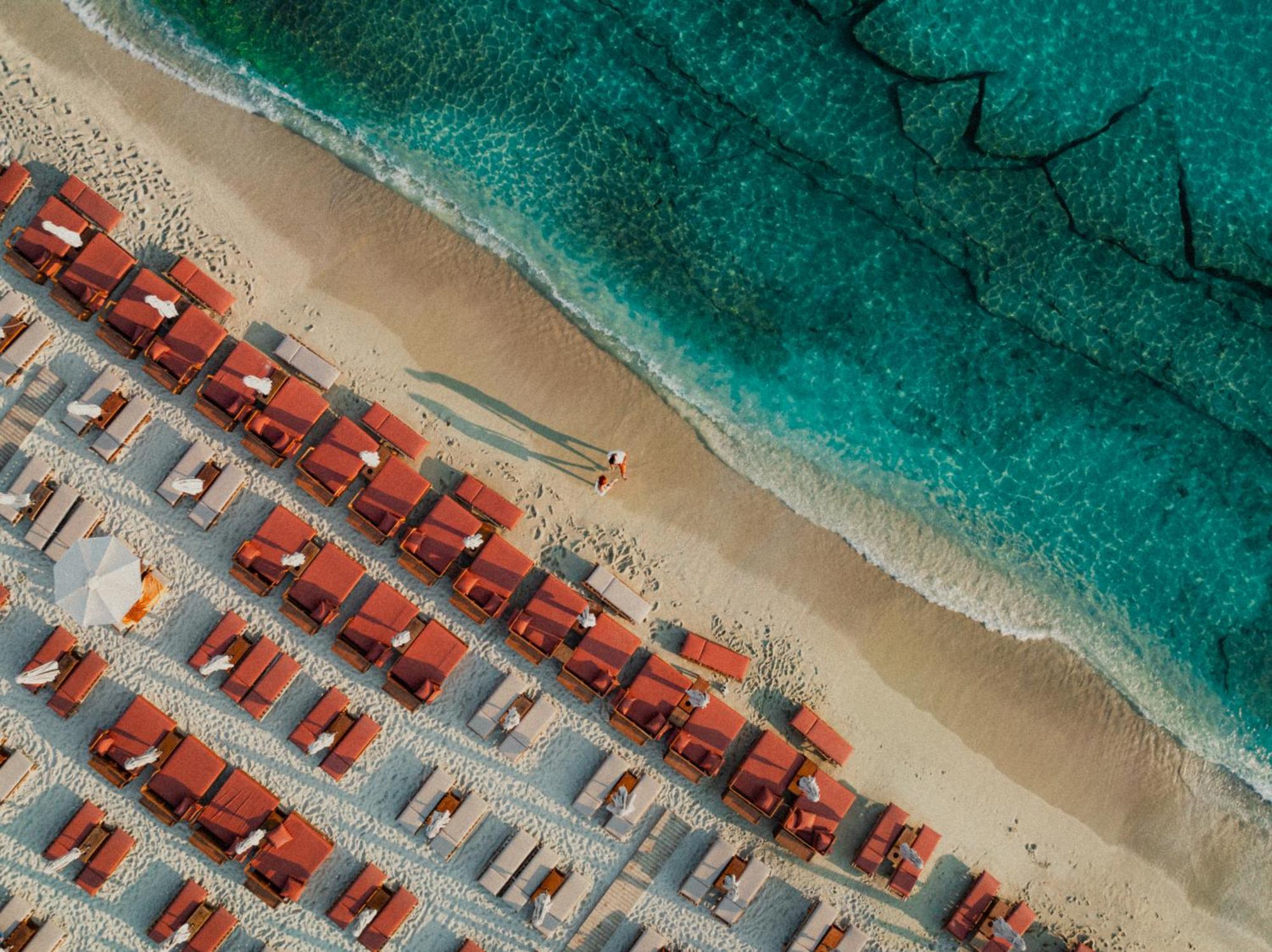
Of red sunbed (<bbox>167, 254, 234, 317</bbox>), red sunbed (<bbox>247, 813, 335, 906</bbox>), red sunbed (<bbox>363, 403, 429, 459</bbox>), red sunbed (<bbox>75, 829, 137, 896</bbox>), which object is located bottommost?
red sunbed (<bbox>75, 829, 137, 896</bbox>)

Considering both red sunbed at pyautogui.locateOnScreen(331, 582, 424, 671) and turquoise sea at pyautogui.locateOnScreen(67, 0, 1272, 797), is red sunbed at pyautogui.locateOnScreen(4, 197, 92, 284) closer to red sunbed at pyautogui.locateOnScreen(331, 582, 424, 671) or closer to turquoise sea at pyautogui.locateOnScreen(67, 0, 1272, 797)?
turquoise sea at pyautogui.locateOnScreen(67, 0, 1272, 797)

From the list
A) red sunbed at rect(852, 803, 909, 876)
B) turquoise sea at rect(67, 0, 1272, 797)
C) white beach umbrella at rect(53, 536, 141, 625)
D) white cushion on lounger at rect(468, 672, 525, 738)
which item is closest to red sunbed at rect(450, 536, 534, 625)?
white cushion on lounger at rect(468, 672, 525, 738)

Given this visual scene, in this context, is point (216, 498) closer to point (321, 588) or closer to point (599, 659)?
point (321, 588)

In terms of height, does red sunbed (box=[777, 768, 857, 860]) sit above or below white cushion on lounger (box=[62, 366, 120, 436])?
above

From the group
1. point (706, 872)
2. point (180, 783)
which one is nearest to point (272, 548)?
point (180, 783)

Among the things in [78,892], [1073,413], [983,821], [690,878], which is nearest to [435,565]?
[690,878]

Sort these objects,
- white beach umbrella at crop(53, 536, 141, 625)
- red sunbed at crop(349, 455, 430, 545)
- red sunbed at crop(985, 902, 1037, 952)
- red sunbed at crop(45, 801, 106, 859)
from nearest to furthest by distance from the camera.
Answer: white beach umbrella at crop(53, 536, 141, 625) < red sunbed at crop(45, 801, 106, 859) < red sunbed at crop(349, 455, 430, 545) < red sunbed at crop(985, 902, 1037, 952)

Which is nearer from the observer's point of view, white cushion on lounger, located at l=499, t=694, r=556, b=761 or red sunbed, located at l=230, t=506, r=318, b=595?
red sunbed, located at l=230, t=506, r=318, b=595

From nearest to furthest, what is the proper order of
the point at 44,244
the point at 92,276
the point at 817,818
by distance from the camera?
the point at 44,244, the point at 92,276, the point at 817,818
